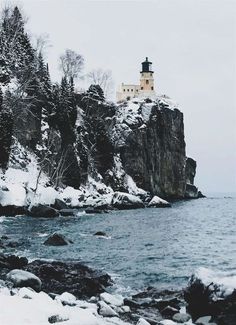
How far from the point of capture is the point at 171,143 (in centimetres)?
10306

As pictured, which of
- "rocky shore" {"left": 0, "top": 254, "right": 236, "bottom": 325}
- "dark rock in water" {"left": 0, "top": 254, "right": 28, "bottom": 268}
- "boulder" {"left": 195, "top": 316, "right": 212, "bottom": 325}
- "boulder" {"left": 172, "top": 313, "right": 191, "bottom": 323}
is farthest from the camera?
"dark rock in water" {"left": 0, "top": 254, "right": 28, "bottom": 268}

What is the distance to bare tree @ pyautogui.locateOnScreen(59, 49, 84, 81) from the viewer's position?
3558 inches

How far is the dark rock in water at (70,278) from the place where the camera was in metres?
16.8

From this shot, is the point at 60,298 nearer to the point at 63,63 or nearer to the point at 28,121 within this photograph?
the point at 28,121

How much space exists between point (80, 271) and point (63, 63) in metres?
77.1

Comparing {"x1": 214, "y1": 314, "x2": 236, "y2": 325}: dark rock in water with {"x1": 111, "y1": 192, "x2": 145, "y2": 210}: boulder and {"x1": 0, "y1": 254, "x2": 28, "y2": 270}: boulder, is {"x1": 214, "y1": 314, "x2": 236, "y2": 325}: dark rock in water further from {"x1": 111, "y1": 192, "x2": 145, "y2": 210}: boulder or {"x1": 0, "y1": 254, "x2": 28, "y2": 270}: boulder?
{"x1": 111, "y1": 192, "x2": 145, "y2": 210}: boulder

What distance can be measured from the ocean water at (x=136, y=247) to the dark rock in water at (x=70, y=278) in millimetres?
1011

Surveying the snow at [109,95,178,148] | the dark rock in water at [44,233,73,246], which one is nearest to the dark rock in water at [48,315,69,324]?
the dark rock in water at [44,233,73,246]

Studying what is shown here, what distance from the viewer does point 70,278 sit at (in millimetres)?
18297

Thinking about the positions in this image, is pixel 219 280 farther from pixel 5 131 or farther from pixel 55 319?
pixel 5 131

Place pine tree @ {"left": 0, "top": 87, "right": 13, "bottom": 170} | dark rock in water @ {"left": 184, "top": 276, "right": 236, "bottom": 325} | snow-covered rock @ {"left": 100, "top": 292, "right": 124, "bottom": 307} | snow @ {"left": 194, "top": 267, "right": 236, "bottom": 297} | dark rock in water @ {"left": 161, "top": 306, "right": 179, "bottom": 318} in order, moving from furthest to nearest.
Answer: pine tree @ {"left": 0, "top": 87, "right": 13, "bottom": 170} < snow-covered rock @ {"left": 100, "top": 292, "right": 124, "bottom": 307} < dark rock in water @ {"left": 161, "top": 306, "right": 179, "bottom": 318} < snow @ {"left": 194, "top": 267, "right": 236, "bottom": 297} < dark rock in water @ {"left": 184, "top": 276, "right": 236, "bottom": 325}

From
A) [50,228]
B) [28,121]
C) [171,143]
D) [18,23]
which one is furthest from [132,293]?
[171,143]

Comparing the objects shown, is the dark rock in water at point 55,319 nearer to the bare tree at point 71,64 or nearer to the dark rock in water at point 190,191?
the bare tree at point 71,64

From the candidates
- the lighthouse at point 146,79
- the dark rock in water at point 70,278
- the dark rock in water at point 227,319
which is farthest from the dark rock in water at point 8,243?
the lighthouse at point 146,79
